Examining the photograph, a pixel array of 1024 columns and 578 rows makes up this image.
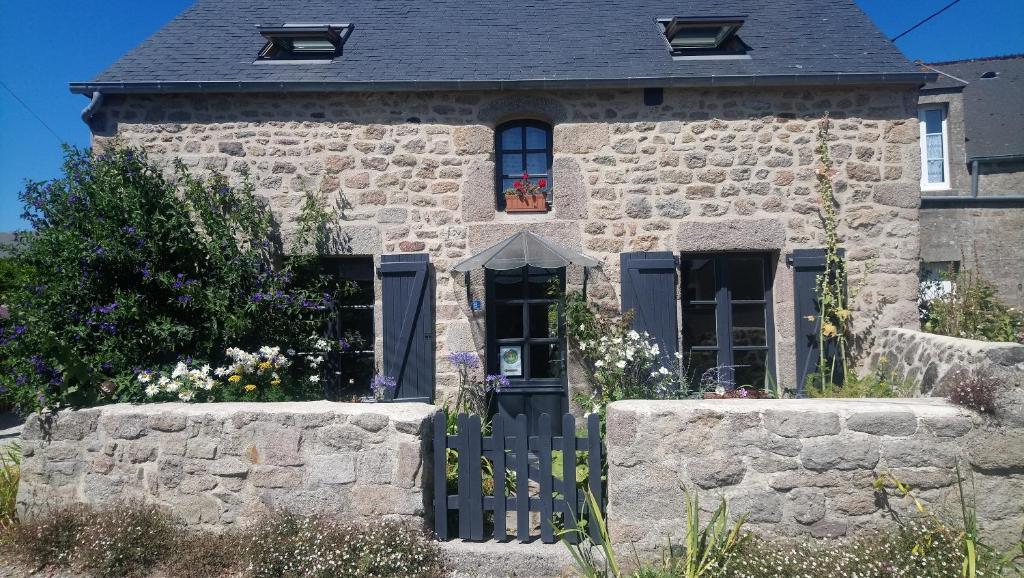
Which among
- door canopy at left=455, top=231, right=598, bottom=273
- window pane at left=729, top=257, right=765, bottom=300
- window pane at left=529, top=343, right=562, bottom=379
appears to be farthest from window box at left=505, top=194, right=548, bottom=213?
window pane at left=729, top=257, right=765, bottom=300

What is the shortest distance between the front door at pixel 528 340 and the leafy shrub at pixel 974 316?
12.5ft

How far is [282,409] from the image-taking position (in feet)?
12.1

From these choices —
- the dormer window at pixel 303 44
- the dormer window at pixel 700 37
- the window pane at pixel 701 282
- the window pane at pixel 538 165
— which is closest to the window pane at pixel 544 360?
the window pane at pixel 701 282

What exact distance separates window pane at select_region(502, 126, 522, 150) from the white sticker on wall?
2.18 metres

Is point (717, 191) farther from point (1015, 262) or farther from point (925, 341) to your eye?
point (1015, 262)

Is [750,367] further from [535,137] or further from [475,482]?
[475,482]

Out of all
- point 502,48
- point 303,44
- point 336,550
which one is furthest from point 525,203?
point 336,550

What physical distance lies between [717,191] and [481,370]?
308cm

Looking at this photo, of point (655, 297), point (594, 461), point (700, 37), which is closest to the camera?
point (594, 461)

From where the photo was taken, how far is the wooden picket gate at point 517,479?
12.0 feet

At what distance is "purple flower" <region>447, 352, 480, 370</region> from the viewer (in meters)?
5.87

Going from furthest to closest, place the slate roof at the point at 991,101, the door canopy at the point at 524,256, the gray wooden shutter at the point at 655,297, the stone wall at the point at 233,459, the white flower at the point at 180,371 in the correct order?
the slate roof at the point at 991,101 → the gray wooden shutter at the point at 655,297 → the door canopy at the point at 524,256 → the white flower at the point at 180,371 → the stone wall at the point at 233,459

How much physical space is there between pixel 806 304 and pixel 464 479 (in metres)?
4.07

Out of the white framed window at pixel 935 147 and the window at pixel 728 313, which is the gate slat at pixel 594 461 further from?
the white framed window at pixel 935 147
